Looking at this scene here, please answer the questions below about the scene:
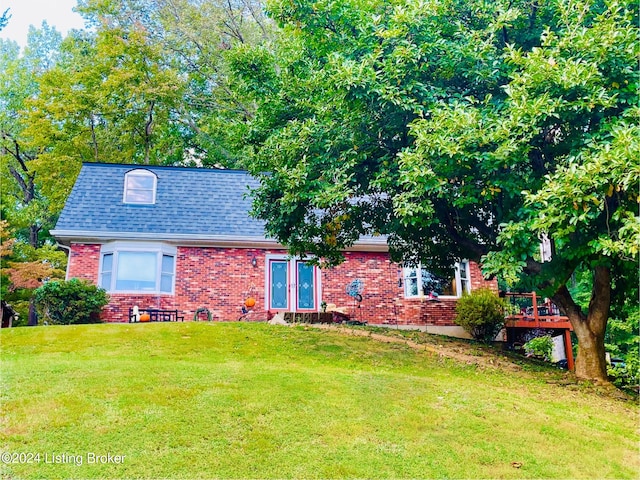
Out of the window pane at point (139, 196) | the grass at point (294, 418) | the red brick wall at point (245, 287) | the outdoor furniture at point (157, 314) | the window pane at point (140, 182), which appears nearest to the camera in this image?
the grass at point (294, 418)

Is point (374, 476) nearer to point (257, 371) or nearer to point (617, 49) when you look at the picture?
point (257, 371)

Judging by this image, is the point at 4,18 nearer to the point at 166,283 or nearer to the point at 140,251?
the point at 140,251

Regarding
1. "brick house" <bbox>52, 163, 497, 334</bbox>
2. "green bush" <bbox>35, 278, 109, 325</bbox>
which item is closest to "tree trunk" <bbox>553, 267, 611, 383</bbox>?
"brick house" <bbox>52, 163, 497, 334</bbox>

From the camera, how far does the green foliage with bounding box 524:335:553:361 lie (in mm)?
20344

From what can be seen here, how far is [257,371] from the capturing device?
9234 mm

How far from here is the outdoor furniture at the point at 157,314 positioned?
15.7 meters

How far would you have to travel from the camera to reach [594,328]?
427 inches

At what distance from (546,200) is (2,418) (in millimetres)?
7885

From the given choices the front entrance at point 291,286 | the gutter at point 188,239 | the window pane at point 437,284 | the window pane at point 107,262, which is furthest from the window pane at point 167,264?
the window pane at point 437,284

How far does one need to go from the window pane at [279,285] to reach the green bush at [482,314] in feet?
17.8

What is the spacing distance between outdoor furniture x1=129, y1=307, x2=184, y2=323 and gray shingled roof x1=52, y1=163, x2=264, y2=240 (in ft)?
7.49

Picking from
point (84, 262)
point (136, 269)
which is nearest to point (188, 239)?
point (136, 269)

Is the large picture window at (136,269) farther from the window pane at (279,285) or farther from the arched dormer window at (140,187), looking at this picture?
the window pane at (279,285)

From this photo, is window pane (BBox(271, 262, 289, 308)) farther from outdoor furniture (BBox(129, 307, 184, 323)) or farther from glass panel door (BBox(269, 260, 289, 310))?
outdoor furniture (BBox(129, 307, 184, 323))
